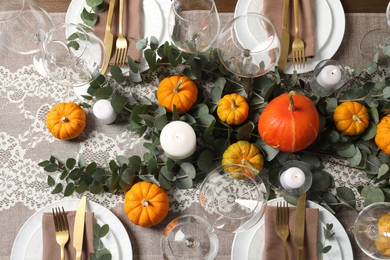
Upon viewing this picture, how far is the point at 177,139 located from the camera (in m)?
1.06

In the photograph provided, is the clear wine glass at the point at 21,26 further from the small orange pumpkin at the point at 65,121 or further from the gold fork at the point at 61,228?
the gold fork at the point at 61,228

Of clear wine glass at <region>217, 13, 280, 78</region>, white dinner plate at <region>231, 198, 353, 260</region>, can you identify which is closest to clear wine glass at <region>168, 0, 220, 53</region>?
clear wine glass at <region>217, 13, 280, 78</region>

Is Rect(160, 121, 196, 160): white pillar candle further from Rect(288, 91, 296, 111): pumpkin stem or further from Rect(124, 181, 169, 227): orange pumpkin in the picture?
Rect(288, 91, 296, 111): pumpkin stem

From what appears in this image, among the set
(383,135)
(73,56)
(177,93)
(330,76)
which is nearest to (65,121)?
(73,56)

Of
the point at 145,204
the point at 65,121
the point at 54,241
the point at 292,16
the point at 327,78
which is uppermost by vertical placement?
the point at 292,16

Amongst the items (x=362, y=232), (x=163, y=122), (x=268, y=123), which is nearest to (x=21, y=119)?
(x=163, y=122)

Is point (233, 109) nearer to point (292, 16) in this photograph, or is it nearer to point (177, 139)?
point (177, 139)

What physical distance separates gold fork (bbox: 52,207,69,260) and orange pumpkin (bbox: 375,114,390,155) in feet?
2.36

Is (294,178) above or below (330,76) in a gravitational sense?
below

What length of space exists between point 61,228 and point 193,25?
0.54 m

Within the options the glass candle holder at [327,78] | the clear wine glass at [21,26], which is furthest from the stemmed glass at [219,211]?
the clear wine glass at [21,26]

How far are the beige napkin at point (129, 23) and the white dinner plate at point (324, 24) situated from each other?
0.77ft

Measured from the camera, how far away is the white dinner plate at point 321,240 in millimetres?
1087

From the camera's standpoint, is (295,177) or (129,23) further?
(129,23)
